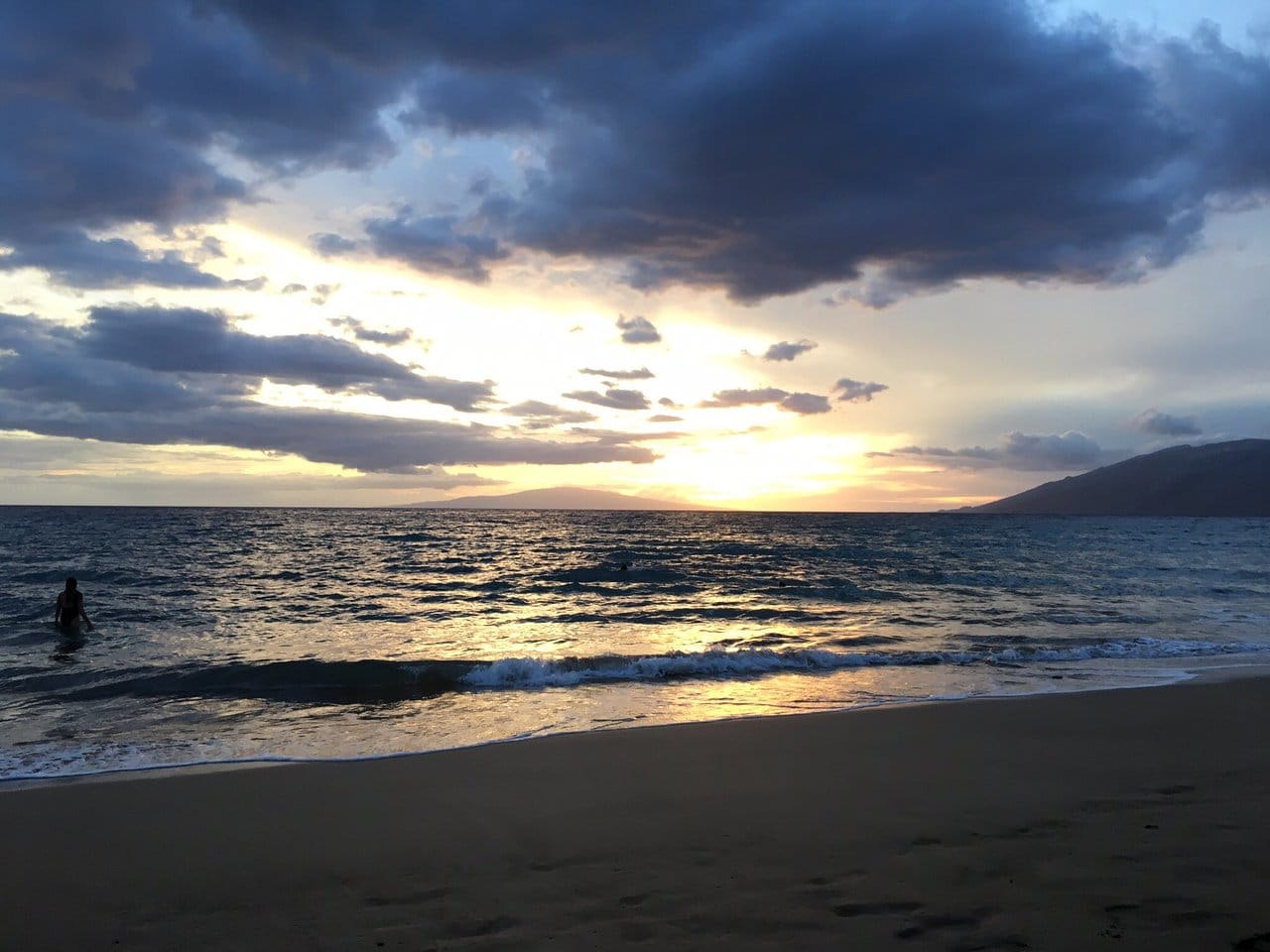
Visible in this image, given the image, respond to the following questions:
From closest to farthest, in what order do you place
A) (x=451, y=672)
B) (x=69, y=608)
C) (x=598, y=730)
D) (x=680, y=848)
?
(x=680, y=848)
(x=598, y=730)
(x=451, y=672)
(x=69, y=608)

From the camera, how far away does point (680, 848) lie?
624cm

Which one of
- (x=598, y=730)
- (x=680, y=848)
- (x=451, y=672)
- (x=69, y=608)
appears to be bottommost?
(x=451, y=672)

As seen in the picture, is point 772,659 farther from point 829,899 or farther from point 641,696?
point 829,899

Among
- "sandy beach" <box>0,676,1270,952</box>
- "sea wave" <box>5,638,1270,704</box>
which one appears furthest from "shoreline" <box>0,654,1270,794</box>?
"sea wave" <box>5,638,1270,704</box>

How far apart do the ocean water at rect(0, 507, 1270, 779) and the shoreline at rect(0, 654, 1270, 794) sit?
0.18 meters

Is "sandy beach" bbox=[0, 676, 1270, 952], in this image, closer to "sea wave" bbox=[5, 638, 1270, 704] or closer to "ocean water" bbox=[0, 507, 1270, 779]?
"ocean water" bbox=[0, 507, 1270, 779]

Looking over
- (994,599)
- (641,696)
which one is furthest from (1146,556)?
(641,696)

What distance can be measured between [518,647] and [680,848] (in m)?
12.6

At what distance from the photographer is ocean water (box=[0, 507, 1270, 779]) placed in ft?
38.1

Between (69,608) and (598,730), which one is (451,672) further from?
(69,608)

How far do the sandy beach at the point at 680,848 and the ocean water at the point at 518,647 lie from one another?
2120 mm

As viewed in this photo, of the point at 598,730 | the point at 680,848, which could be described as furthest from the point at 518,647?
the point at 680,848

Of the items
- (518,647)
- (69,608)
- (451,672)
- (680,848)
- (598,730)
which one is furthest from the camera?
(69,608)

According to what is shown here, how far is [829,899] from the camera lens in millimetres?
5191
